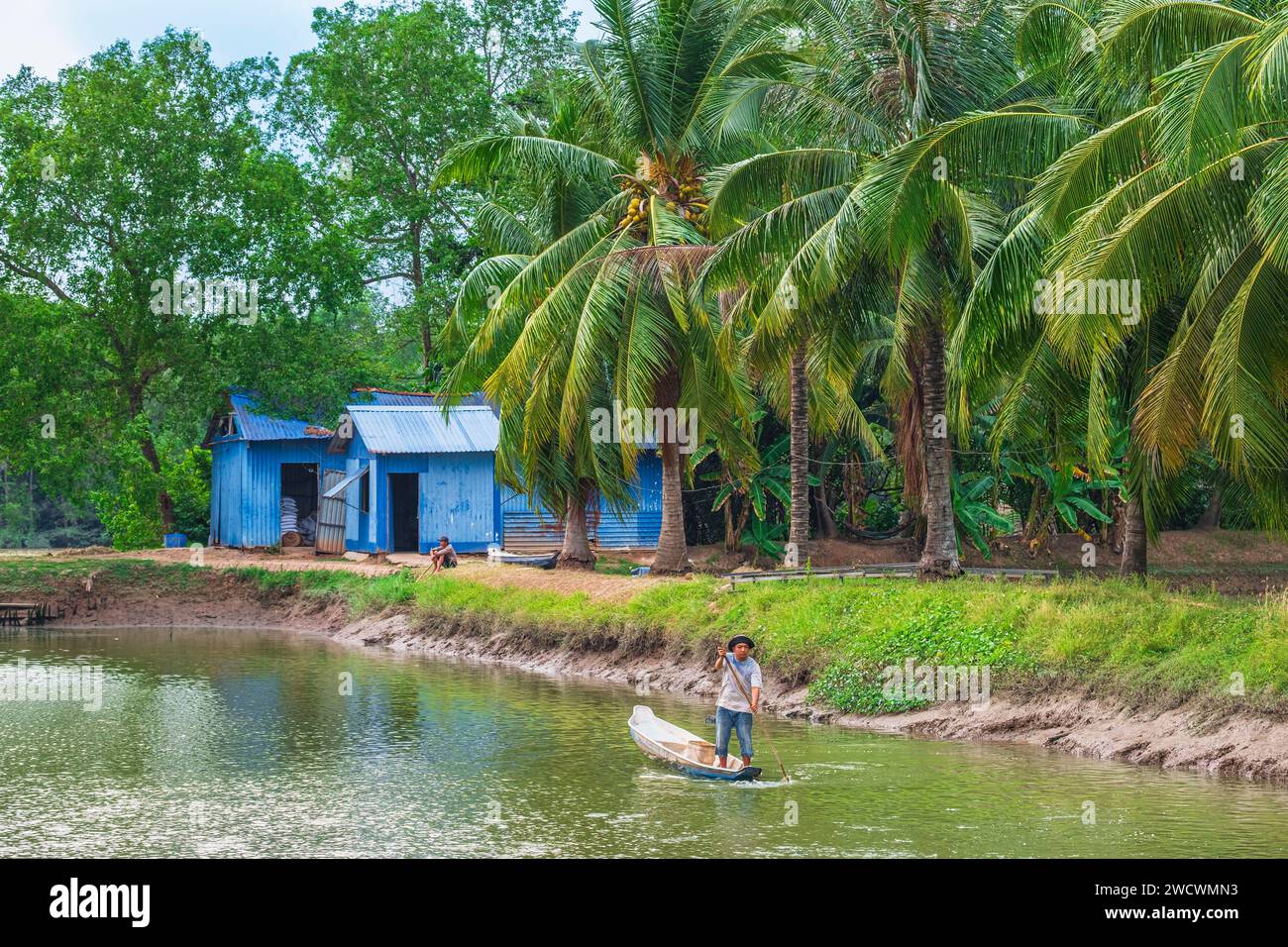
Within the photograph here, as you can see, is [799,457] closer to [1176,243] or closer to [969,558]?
[969,558]

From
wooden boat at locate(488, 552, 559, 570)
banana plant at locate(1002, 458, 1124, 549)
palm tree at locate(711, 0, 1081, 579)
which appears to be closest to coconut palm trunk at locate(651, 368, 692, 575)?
wooden boat at locate(488, 552, 559, 570)

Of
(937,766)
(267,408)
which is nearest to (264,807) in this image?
(937,766)

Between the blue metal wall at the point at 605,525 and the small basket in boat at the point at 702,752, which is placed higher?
the blue metal wall at the point at 605,525

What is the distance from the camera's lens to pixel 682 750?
→ 1531cm

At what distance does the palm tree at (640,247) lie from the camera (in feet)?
76.2

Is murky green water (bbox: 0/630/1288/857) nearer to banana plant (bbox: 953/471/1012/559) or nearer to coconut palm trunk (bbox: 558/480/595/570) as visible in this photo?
coconut palm trunk (bbox: 558/480/595/570)

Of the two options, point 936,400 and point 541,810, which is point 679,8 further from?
point 541,810

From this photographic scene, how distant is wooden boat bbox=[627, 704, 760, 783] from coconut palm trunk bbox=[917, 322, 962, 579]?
6.93 metres

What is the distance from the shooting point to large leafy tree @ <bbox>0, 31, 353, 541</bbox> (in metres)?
35.6

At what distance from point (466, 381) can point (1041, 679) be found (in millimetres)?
14491

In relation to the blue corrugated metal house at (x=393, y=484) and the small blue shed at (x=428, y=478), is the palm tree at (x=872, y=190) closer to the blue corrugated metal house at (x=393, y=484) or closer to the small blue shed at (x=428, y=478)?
the blue corrugated metal house at (x=393, y=484)

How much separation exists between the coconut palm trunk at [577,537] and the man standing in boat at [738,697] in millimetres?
14282

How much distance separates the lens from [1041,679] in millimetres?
17484

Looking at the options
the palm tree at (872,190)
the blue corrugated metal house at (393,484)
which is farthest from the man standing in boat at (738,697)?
the blue corrugated metal house at (393,484)
